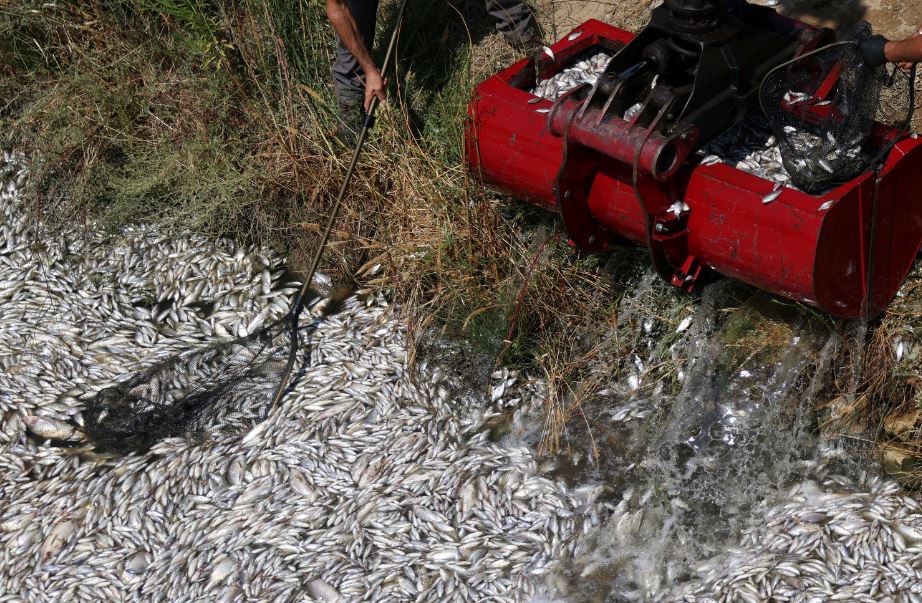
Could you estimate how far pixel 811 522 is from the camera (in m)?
4.07

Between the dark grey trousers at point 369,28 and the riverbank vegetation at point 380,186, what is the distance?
0.13 meters

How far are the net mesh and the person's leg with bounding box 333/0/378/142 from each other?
1184 mm

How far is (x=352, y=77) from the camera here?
5.62 m

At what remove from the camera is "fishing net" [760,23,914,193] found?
3797mm

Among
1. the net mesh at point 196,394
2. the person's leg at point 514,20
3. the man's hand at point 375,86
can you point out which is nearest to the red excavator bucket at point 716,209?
the man's hand at point 375,86

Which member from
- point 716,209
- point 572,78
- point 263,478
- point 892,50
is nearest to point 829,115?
point 892,50

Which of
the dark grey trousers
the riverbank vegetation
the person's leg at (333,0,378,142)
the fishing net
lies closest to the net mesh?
the riverbank vegetation

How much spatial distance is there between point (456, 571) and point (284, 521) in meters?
0.82

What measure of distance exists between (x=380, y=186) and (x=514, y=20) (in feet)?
4.11

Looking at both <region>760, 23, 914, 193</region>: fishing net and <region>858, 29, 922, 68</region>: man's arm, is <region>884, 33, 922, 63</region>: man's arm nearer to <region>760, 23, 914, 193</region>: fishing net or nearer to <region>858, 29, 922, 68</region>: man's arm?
<region>858, 29, 922, 68</region>: man's arm

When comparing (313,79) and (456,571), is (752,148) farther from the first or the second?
(313,79)

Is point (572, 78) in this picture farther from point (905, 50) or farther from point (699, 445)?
point (699, 445)

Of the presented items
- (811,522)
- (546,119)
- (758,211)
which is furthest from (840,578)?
(546,119)

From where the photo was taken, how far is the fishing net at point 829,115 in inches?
149
